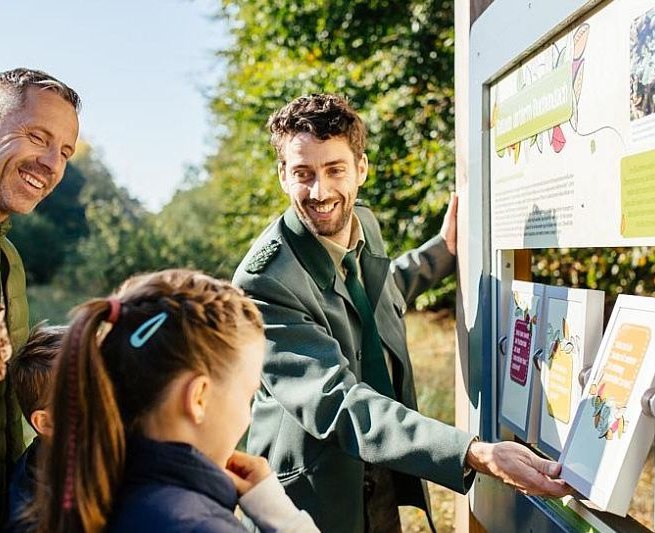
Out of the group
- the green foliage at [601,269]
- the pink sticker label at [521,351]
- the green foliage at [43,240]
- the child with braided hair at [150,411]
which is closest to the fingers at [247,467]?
the child with braided hair at [150,411]

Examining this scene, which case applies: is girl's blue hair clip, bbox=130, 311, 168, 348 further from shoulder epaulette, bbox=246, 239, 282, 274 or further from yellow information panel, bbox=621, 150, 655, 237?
shoulder epaulette, bbox=246, 239, 282, 274

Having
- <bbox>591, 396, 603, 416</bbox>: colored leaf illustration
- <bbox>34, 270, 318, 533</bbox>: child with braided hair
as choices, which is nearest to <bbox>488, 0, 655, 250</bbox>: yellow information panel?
<bbox>591, 396, 603, 416</bbox>: colored leaf illustration

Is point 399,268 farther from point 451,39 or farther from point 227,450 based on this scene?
point 451,39

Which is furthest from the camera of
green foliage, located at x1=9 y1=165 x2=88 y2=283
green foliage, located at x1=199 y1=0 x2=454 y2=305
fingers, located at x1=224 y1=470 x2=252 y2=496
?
green foliage, located at x1=9 y1=165 x2=88 y2=283

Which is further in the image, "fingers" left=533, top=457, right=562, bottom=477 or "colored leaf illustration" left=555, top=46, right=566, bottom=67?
"colored leaf illustration" left=555, top=46, right=566, bottom=67

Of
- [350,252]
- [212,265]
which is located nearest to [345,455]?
[350,252]

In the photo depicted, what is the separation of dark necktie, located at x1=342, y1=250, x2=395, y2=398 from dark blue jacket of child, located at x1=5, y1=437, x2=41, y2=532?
1.07 metres

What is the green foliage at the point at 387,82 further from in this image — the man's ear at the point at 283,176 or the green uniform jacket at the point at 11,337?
the green uniform jacket at the point at 11,337

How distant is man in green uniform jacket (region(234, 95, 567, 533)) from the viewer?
2.29 m

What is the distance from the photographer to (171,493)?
138cm

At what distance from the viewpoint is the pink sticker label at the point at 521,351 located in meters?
2.33

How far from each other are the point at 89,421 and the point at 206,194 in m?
23.3

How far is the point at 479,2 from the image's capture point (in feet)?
9.26

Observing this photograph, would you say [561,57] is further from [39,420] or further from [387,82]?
[387,82]
